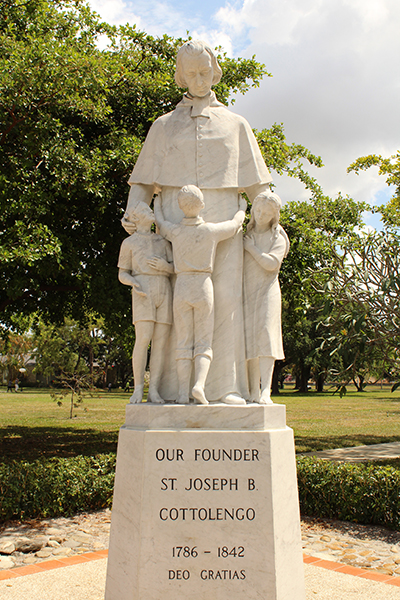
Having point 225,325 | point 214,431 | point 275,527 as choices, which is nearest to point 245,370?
point 225,325

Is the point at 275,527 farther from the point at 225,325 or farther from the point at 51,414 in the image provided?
the point at 51,414

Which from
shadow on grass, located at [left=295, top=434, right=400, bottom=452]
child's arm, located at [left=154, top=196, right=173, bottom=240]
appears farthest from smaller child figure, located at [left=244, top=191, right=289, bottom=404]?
shadow on grass, located at [left=295, top=434, right=400, bottom=452]

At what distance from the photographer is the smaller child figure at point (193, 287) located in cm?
420

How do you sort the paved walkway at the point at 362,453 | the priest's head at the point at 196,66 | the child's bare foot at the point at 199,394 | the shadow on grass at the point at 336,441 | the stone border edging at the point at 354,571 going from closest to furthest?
the child's bare foot at the point at 199,394 < the priest's head at the point at 196,66 < the stone border edging at the point at 354,571 < the paved walkway at the point at 362,453 < the shadow on grass at the point at 336,441

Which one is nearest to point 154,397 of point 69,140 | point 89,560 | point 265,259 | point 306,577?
point 265,259

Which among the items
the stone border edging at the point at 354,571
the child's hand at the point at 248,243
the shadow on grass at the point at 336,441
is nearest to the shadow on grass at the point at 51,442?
the shadow on grass at the point at 336,441

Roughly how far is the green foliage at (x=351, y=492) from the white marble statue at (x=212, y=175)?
4311mm

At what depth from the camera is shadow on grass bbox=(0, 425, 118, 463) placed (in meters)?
12.1

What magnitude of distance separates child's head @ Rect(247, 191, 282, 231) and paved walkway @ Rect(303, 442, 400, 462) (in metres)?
8.64

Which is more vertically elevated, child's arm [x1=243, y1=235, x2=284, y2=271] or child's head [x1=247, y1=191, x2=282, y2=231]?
child's head [x1=247, y1=191, x2=282, y2=231]

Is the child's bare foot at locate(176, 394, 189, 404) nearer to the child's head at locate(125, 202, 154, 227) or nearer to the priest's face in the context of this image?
the child's head at locate(125, 202, 154, 227)

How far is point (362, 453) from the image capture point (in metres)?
13.1

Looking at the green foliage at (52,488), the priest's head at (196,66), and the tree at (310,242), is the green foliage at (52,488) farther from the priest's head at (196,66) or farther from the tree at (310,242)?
the priest's head at (196,66)

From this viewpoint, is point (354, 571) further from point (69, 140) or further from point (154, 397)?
point (69, 140)
